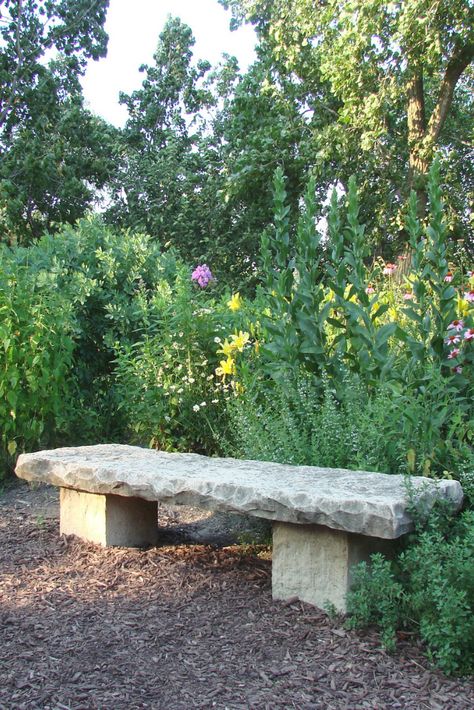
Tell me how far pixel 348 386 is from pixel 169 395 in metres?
1.82

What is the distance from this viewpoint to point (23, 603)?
3332 mm

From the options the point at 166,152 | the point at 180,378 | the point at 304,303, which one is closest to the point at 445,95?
the point at 166,152

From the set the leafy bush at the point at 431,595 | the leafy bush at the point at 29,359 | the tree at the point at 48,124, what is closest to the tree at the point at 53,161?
the tree at the point at 48,124

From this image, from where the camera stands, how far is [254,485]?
3172 millimetres

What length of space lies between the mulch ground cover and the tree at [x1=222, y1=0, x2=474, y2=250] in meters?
10.2

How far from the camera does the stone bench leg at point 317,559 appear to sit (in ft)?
9.96

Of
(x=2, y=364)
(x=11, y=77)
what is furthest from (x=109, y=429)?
(x=11, y=77)

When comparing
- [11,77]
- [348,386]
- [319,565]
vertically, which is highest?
[11,77]

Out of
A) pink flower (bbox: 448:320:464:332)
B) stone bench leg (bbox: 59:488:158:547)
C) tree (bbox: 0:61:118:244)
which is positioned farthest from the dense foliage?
stone bench leg (bbox: 59:488:158:547)

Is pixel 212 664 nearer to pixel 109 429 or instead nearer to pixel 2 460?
pixel 2 460

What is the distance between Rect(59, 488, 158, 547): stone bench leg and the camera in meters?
4.00

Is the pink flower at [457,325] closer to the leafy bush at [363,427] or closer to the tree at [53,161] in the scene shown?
the leafy bush at [363,427]

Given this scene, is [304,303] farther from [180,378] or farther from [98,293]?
[98,293]

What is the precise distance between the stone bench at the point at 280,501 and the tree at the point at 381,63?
386 inches
